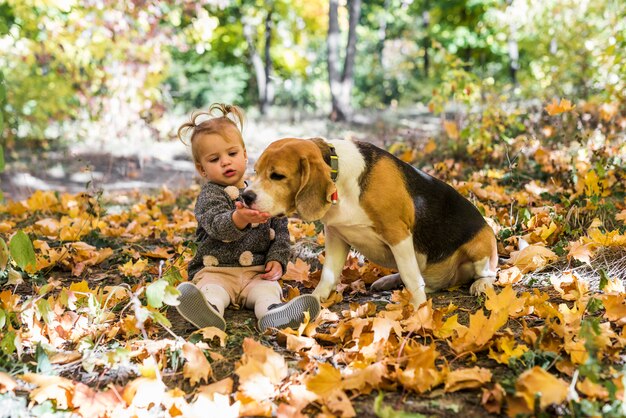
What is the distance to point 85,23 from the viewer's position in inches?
392

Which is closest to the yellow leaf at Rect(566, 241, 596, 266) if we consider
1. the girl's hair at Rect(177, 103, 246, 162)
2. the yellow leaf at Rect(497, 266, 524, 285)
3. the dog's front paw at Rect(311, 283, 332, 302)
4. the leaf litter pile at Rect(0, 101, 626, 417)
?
the leaf litter pile at Rect(0, 101, 626, 417)

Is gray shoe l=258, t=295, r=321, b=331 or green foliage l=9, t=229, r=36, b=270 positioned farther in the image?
gray shoe l=258, t=295, r=321, b=331

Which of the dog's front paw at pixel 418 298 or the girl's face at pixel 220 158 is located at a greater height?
the girl's face at pixel 220 158

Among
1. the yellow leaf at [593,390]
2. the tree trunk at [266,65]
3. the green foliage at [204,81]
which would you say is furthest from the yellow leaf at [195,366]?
the green foliage at [204,81]

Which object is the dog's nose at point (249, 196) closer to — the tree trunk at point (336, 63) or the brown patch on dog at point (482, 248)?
the brown patch on dog at point (482, 248)

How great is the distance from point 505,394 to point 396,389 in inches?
15.4

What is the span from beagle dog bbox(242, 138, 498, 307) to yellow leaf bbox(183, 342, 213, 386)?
0.78 metres

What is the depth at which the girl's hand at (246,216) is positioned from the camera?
2818 mm

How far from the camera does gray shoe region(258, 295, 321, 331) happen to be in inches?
109

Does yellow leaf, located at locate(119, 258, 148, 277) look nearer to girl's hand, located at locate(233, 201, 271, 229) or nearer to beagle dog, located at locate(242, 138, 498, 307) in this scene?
girl's hand, located at locate(233, 201, 271, 229)

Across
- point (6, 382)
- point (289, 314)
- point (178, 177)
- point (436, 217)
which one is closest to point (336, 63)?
point (178, 177)

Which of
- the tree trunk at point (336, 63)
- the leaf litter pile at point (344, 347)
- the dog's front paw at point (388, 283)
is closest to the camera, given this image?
the leaf litter pile at point (344, 347)

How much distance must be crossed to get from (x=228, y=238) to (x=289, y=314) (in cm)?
62

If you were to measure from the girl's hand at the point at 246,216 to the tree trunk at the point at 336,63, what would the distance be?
1117 cm
